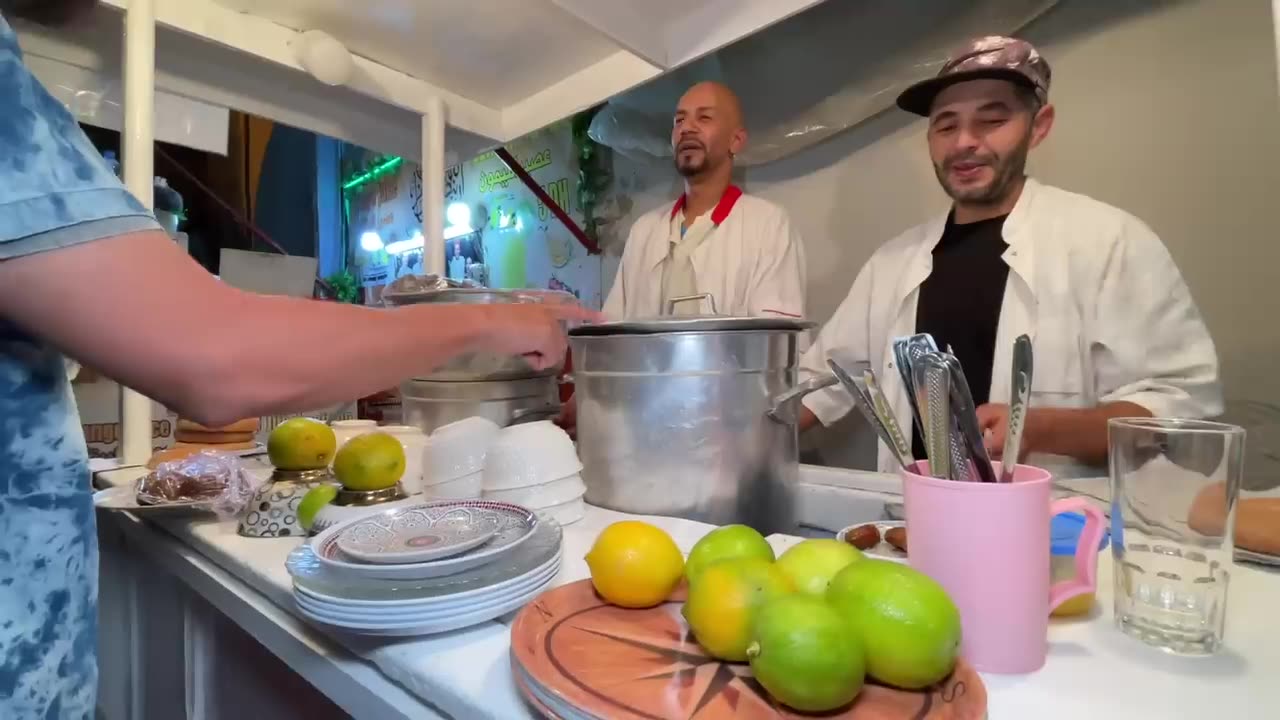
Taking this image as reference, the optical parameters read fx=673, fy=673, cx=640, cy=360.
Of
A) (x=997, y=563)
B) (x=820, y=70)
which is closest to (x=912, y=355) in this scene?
(x=997, y=563)

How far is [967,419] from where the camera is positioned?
348mm

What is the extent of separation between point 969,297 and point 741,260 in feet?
1.76

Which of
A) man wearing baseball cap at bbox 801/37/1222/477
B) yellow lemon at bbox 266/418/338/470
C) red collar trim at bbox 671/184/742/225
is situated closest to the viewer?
yellow lemon at bbox 266/418/338/470

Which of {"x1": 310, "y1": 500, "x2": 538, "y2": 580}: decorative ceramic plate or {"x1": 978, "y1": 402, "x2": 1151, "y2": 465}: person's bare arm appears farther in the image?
{"x1": 978, "y1": 402, "x2": 1151, "y2": 465}: person's bare arm

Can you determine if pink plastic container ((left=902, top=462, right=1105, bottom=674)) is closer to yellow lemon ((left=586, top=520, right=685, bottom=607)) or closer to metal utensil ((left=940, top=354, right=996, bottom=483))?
metal utensil ((left=940, top=354, right=996, bottom=483))

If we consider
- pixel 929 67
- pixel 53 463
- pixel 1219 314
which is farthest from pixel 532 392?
pixel 1219 314

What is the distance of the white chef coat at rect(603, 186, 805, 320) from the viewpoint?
1.60 m

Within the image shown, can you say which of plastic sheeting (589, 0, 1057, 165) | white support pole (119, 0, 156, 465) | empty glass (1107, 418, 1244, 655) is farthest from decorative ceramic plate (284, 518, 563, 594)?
plastic sheeting (589, 0, 1057, 165)

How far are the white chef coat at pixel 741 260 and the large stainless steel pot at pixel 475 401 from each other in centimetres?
65

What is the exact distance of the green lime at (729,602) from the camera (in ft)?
1.11

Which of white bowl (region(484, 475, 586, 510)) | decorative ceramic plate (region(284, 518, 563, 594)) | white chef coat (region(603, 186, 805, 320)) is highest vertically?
white chef coat (region(603, 186, 805, 320))

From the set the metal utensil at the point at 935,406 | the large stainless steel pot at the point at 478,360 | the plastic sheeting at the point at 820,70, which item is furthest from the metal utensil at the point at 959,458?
the plastic sheeting at the point at 820,70

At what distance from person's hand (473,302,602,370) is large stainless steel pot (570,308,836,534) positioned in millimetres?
37

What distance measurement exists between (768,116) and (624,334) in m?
1.52
